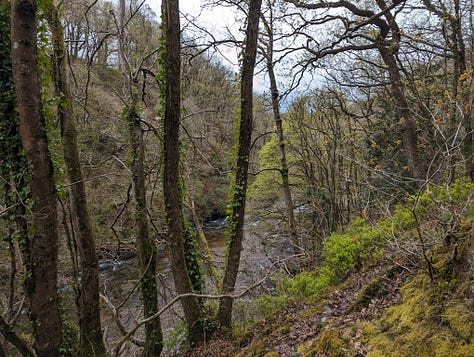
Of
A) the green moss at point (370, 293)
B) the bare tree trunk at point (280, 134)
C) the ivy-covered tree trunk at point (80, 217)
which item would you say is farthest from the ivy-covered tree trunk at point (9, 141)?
the bare tree trunk at point (280, 134)

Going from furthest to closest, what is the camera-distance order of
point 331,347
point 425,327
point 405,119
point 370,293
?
point 405,119, point 370,293, point 331,347, point 425,327

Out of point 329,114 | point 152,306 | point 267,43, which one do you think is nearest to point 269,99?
point 267,43

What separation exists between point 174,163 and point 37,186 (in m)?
2.00

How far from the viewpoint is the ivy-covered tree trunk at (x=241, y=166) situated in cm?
523

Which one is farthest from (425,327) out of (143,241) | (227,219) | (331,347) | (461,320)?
(143,241)

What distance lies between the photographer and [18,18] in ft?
10.5

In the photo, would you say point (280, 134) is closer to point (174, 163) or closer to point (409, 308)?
point (174, 163)

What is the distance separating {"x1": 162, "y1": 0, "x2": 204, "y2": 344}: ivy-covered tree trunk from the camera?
15.5 feet

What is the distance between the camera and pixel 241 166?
5441mm

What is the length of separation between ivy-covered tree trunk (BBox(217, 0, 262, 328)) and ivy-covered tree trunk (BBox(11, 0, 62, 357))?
2.63 metres

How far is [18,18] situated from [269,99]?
7.30 m

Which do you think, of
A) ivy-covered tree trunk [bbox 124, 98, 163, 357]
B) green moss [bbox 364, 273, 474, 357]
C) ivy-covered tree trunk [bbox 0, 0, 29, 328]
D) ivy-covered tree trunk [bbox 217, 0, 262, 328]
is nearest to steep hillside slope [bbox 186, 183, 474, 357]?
green moss [bbox 364, 273, 474, 357]

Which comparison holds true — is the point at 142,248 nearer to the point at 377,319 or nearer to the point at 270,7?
the point at 377,319

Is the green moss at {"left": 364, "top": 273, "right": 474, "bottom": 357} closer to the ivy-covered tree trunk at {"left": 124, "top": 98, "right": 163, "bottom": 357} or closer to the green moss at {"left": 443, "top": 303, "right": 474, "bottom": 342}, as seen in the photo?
the green moss at {"left": 443, "top": 303, "right": 474, "bottom": 342}
